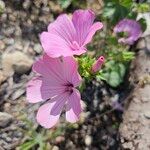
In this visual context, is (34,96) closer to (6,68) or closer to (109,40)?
(6,68)

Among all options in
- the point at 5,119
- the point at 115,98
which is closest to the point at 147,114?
the point at 115,98

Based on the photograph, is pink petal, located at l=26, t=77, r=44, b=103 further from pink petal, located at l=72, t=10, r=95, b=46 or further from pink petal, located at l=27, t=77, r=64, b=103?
pink petal, located at l=72, t=10, r=95, b=46

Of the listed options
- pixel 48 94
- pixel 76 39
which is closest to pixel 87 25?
pixel 76 39

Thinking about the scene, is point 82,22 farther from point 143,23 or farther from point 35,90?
point 143,23

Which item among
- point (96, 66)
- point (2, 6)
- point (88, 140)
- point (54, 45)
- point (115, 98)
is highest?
point (2, 6)

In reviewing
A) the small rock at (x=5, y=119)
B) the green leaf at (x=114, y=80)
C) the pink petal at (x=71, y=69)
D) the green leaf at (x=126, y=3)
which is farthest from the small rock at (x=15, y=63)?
the pink petal at (x=71, y=69)

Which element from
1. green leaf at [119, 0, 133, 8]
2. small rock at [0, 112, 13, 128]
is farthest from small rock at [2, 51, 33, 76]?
green leaf at [119, 0, 133, 8]
